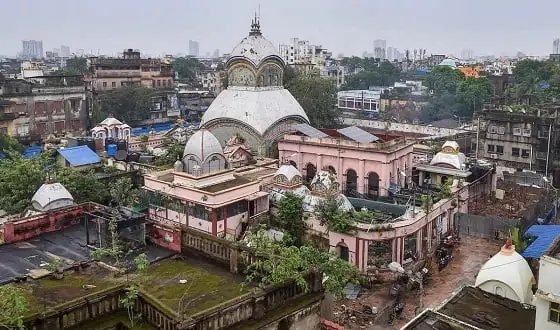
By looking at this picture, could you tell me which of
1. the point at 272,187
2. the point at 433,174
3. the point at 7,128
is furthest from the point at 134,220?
the point at 7,128

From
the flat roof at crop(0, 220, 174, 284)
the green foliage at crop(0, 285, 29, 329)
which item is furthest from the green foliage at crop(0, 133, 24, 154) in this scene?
the green foliage at crop(0, 285, 29, 329)

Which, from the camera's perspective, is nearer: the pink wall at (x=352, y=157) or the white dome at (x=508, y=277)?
the white dome at (x=508, y=277)

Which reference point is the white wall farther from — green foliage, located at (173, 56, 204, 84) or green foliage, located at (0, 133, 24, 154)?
green foliage, located at (173, 56, 204, 84)

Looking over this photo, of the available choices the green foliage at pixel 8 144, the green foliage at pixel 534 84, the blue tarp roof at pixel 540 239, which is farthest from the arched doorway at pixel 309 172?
the green foliage at pixel 534 84

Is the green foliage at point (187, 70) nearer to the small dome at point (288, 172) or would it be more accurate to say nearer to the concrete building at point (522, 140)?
the concrete building at point (522, 140)

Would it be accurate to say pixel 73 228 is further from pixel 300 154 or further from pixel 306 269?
pixel 300 154

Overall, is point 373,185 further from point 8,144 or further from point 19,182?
point 8,144
